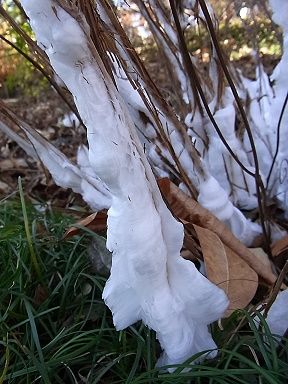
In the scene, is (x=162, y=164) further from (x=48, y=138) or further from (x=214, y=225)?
(x=48, y=138)

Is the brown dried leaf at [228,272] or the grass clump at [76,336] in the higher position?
the brown dried leaf at [228,272]

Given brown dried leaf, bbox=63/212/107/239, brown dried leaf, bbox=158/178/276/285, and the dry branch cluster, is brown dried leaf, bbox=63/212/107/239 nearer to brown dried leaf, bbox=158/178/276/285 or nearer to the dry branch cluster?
the dry branch cluster

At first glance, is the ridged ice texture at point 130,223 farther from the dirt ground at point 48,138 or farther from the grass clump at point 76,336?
the dirt ground at point 48,138

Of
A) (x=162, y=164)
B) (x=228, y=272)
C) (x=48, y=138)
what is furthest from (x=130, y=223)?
(x=48, y=138)

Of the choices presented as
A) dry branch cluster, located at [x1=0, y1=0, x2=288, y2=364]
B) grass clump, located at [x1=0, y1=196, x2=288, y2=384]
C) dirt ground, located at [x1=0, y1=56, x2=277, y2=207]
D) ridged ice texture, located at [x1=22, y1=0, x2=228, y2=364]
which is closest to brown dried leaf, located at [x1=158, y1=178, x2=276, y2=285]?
dry branch cluster, located at [x1=0, y1=0, x2=288, y2=364]

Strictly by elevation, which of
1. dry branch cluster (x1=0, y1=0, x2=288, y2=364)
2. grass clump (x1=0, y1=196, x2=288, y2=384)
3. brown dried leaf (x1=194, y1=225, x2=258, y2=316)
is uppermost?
dry branch cluster (x1=0, y1=0, x2=288, y2=364)

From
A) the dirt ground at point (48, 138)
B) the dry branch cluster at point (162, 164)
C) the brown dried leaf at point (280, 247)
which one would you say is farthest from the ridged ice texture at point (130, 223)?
the dirt ground at point (48, 138)
